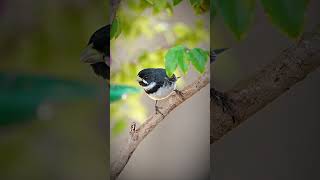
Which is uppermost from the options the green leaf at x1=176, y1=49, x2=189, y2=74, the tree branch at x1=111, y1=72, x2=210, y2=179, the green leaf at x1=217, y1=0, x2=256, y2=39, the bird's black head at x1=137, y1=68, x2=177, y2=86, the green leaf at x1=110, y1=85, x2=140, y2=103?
the green leaf at x1=217, y1=0, x2=256, y2=39

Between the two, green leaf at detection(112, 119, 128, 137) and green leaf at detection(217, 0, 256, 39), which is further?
green leaf at detection(112, 119, 128, 137)

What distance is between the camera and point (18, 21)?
186cm

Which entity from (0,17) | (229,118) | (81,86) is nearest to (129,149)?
(81,86)

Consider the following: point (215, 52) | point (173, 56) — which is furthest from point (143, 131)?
point (215, 52)

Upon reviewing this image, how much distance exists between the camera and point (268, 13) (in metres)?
1.83

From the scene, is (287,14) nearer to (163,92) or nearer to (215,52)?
(215,52)

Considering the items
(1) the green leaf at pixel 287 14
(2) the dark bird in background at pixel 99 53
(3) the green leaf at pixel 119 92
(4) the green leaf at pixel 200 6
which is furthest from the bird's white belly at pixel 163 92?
(1) the green leaf at pixel 287 14

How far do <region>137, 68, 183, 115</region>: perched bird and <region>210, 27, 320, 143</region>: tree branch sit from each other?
0.20 m

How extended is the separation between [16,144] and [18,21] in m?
0.56

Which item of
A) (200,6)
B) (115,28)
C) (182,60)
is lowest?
(182,60)

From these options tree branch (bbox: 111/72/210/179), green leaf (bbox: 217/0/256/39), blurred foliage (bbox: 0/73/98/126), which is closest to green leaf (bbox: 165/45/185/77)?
tree branch (bbox: 111/72/210/179)

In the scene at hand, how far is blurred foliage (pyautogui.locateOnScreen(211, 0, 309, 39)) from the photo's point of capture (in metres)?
1.79

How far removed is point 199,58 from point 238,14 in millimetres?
257

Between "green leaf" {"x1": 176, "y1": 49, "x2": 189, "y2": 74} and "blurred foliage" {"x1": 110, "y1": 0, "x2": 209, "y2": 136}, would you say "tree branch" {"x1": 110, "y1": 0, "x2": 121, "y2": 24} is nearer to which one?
"blurred foliage" {"x1": 110, "y1": 0, "x2": 209, "y2": 136}
